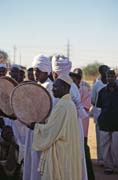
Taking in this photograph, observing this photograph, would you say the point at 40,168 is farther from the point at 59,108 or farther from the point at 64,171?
the point at 59,108

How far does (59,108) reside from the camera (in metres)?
5.04

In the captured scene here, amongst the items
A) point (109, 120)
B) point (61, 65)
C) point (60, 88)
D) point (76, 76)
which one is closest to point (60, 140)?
point (60, 88)

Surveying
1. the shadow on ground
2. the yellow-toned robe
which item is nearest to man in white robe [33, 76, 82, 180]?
the yellow-toned robe

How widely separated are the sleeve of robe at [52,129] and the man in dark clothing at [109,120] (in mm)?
3383

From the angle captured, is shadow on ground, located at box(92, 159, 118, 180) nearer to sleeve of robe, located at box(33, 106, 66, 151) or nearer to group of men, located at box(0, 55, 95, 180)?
group of men, located at box(0, 55, 95, 180)

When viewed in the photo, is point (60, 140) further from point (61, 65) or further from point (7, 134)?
point (7, 134)

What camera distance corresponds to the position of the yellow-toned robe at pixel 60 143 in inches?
198

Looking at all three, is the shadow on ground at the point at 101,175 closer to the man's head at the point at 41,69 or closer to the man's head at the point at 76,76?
the man's head at the point at 76,76

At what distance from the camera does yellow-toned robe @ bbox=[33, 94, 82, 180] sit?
5027mm

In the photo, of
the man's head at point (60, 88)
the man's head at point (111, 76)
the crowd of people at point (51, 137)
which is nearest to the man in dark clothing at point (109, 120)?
the man's head at point (111, 76)

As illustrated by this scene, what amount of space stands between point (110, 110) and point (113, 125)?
27cm

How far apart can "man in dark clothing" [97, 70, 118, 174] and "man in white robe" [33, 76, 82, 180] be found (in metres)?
3.29

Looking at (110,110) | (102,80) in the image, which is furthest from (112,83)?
(102,80)

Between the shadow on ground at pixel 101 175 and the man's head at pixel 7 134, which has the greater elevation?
the man's head at pixel 7 134
